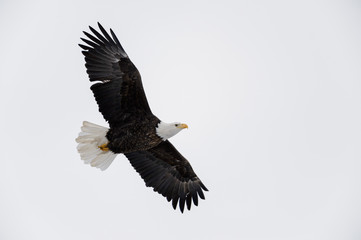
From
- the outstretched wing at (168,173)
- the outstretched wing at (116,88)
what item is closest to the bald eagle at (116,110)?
the outstretched wing at (116,88)

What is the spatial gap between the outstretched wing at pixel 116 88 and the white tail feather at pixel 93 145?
468 millimetres

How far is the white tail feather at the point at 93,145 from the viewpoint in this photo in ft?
32.6

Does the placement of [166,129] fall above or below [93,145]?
above

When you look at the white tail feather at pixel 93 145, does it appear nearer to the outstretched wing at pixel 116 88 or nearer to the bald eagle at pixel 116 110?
the bald eagle at pixel 116 110

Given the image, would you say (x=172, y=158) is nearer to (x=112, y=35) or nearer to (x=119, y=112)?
(x=119, y=112)

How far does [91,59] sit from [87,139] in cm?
170

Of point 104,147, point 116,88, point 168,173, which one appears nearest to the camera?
point 116,88

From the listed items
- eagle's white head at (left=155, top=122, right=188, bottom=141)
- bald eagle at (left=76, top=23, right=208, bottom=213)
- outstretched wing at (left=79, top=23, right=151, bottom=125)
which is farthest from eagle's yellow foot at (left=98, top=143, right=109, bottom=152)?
eagle's white head at (left=155, top=122, right=188, bottom=141)

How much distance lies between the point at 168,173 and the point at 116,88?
244 centimetres

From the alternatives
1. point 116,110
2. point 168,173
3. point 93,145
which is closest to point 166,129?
point 116,110

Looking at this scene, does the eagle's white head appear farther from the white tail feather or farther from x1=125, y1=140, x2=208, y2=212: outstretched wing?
the white tail feather

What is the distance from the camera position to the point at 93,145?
1012cm

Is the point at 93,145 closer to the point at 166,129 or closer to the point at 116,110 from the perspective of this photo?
the point at 116,110

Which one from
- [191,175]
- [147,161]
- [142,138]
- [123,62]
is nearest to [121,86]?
[123,62]
